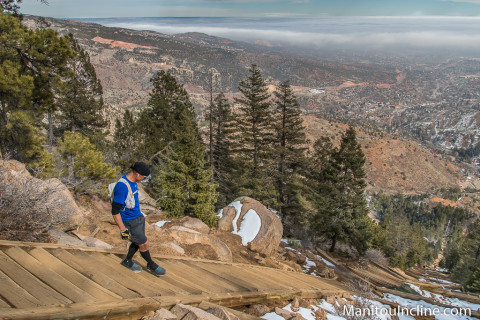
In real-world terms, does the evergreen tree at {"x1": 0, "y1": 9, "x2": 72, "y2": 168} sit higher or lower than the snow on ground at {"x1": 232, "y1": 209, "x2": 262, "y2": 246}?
higher

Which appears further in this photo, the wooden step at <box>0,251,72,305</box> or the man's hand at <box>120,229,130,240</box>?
the man's hand at <box>120,229,130,240</box>

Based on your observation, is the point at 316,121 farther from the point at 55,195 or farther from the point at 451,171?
the point at 55,195

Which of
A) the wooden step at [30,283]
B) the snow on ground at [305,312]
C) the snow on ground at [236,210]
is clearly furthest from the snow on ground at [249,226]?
the wooden step at [30,283]

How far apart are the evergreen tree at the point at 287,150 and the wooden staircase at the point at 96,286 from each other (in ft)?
55.6

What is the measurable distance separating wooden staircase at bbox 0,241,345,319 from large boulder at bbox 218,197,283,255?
16.5ft

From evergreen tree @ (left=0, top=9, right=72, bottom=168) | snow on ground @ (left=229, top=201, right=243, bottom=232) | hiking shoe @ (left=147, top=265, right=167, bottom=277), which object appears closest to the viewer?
hiking shoe @ (left=147, top=265, right=167, bottom=277)

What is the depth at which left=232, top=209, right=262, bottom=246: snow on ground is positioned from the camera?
11.8 meters

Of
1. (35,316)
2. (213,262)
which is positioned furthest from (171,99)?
(35,316)

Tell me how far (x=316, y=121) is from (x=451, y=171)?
89.6 m

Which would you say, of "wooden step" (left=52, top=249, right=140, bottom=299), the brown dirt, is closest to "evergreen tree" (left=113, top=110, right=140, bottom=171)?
the brown dirt

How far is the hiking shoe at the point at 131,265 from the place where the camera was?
4.98 m

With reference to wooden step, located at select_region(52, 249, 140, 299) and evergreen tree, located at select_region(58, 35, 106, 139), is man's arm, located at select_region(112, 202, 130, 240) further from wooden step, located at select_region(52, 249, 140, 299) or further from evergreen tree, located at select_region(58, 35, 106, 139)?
evergreen tree, located at select_region(58, 35, 106, 139)

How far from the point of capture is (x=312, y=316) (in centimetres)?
566

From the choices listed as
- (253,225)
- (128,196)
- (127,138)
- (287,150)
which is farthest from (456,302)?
(127,138)
